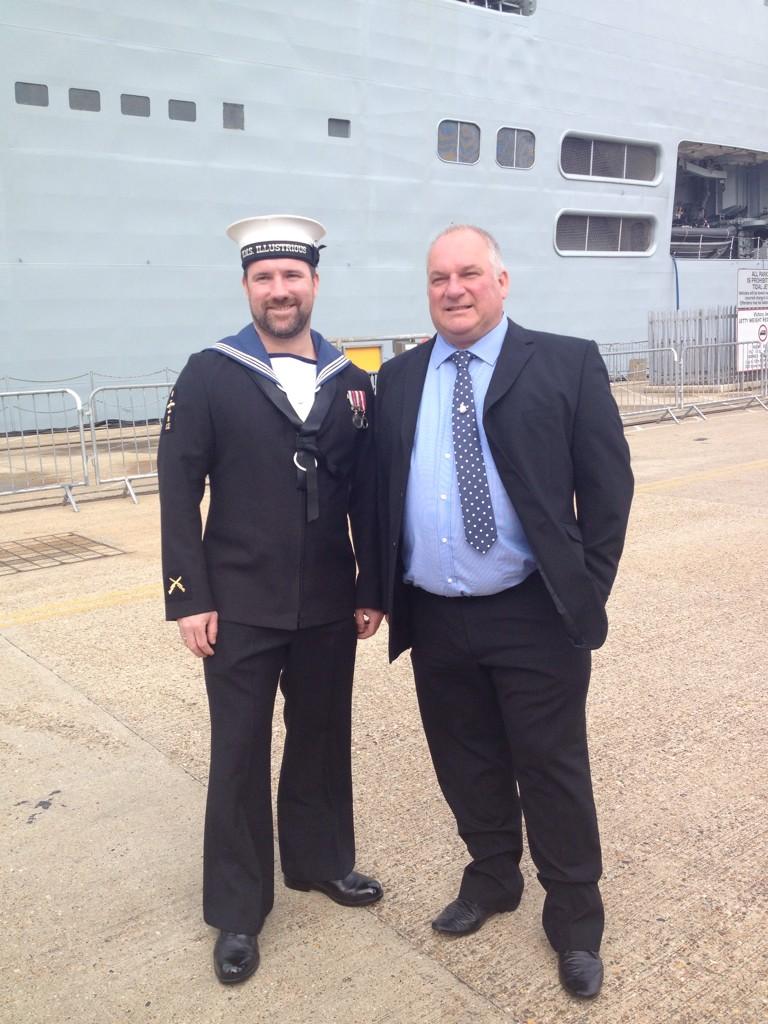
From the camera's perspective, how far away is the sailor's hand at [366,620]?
2779 millimetres

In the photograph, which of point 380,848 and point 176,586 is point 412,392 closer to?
point 176,586

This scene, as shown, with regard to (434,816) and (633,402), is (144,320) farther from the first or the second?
(434,816)

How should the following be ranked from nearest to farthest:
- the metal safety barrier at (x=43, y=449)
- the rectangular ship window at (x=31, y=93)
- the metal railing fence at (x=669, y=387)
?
the metal safety barrier at (x=43, y=449), the rectangular ship window at (x=31, y=93), the metal railing fence at (x=669, y=387)

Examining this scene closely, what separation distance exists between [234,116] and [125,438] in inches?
225

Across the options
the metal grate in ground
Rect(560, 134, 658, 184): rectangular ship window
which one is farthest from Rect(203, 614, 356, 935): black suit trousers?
Rect(560, 134, 658, 184): rectangular ship window

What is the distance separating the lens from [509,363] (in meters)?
2.48

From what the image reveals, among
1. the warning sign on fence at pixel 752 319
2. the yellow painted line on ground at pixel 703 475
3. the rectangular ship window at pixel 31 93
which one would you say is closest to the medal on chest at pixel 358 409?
the yellow painted line on ground at pixel 703 475

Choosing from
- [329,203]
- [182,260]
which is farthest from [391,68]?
[182,260]

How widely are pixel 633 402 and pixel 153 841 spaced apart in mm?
13246

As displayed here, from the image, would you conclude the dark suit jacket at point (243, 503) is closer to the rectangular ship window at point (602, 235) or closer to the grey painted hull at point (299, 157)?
the grey painted hull at point (299, 157)

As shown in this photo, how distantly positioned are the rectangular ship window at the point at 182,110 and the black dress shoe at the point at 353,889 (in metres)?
12.8

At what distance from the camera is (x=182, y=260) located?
45.6 ft

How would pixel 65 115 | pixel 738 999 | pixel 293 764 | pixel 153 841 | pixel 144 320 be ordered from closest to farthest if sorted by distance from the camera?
pixel 738 999, pixel 293 764, pixel 153 841, pixel 65 115, pixel 144 320

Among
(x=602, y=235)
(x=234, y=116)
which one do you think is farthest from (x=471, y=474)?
(x=602, y=235)
